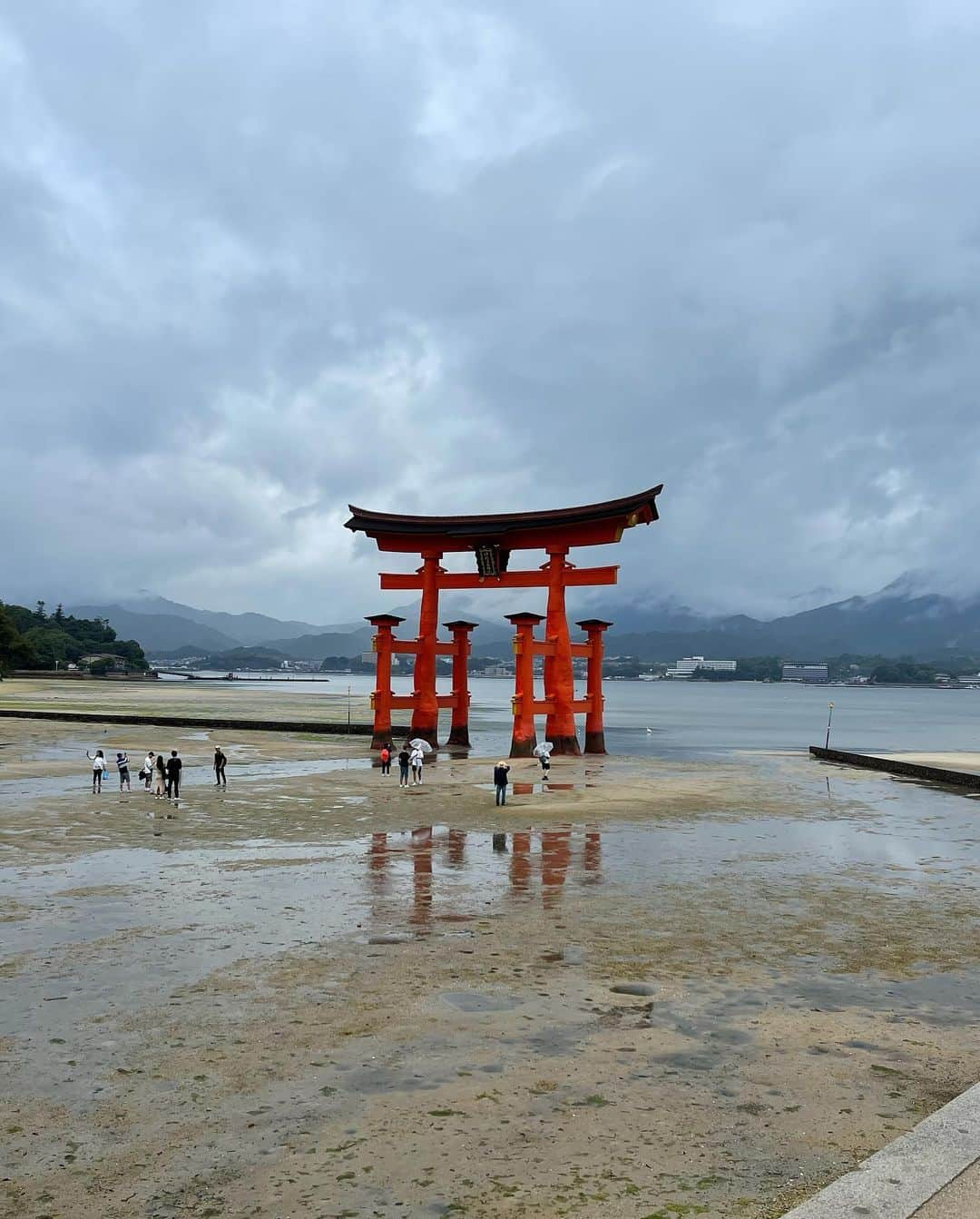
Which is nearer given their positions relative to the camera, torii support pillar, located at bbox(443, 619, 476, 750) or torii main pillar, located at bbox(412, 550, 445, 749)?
torii main pillar, located at bbox(412, 550, 445, 749)

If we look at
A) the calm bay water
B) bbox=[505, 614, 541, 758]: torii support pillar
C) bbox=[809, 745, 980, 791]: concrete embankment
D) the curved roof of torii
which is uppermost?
the curved roof of torii

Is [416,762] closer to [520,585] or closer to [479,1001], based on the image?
[520,585]

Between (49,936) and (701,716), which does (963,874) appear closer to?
(49,936)

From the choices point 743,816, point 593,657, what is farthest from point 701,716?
point 743,816

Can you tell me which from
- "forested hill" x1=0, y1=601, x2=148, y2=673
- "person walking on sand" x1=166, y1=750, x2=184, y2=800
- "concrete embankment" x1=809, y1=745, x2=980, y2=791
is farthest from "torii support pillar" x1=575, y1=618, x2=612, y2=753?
"forested hill" x1=0, y1=601, x2=148, y2=673

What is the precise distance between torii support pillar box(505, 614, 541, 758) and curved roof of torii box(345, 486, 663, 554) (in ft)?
12.0

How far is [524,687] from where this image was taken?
37156mm

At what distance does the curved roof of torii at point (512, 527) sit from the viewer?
36531 millimetres

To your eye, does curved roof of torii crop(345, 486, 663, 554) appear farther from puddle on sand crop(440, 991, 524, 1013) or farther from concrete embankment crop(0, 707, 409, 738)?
puddle on sand crop(440, 991, 524, 1013)

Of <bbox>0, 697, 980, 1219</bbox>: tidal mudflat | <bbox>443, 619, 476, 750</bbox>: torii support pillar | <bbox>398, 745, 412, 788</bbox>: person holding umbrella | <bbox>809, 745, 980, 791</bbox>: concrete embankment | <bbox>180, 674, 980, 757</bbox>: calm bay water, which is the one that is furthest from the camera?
<bbox>180, 674, 980, 757</bbox>: calm bay water

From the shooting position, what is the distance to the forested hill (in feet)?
458

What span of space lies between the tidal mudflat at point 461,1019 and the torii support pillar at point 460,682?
26927 millimetres

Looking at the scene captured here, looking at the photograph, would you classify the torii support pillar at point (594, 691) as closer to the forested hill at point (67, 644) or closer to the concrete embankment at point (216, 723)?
the concrete embankment at point (216, 723)

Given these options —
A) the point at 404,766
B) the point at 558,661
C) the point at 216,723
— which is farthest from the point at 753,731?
the point at 404,766
